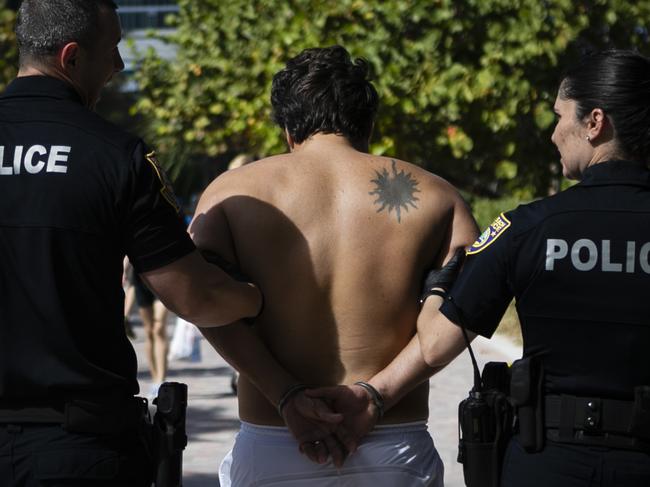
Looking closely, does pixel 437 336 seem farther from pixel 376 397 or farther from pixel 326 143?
pixel 326 143

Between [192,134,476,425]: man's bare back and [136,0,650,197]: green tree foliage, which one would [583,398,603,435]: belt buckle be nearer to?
[192,134,476,425]: man's bare back

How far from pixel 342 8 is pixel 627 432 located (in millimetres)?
12863

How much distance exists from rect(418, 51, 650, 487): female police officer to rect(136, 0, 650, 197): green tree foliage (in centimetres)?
1169

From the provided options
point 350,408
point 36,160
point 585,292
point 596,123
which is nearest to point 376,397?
point 350,408

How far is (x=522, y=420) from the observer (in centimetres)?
293

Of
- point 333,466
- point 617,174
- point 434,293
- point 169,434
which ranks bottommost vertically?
point 333,466

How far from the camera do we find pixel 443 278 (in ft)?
10.9

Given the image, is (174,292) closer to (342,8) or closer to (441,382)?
(441,382)

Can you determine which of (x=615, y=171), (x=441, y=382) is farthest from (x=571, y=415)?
(x=441, y=382)

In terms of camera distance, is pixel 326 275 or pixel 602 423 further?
pixel 326 275

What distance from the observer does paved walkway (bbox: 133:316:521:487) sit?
24.1 ft

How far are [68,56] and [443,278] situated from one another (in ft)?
3.96

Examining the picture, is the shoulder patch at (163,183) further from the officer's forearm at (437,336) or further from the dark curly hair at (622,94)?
the dark curly hair at (622,94)

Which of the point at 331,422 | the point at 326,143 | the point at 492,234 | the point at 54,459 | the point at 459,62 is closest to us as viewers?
the point at 54,459
